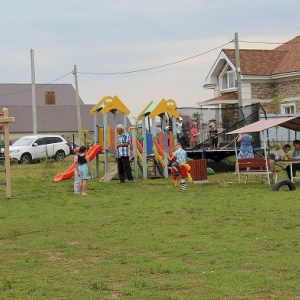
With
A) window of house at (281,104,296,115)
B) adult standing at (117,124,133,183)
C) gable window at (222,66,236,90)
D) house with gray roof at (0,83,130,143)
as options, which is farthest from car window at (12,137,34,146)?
house with gray roof at (0,83,130,143)

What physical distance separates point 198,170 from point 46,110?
6630 cm

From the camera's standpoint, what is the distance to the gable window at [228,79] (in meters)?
56.1

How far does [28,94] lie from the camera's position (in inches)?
3821

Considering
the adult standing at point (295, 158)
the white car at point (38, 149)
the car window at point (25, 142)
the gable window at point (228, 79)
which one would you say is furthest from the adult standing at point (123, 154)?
the gable window at point (228, 79)

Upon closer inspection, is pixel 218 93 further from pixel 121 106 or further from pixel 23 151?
pixel 121 106

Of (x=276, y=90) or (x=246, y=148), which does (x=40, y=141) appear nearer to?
(x=276, y=90)

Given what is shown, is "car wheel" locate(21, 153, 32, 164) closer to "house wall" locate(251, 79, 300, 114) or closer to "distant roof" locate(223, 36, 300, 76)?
"distant roof" locate(223, 36, 300, 76)

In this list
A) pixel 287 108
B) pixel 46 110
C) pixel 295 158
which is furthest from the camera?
pixel 46 110

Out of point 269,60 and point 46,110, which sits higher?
point 269,60

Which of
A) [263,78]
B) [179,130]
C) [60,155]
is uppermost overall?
[263,78]

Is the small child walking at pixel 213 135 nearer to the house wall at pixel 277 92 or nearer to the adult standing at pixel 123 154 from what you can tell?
the adult standing at pixel 123 154

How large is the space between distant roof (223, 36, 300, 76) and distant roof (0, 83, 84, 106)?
39754 mm

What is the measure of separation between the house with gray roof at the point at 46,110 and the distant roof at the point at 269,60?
88.1 feet

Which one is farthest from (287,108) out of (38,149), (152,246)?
(152,246)
